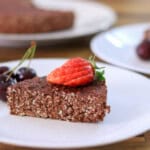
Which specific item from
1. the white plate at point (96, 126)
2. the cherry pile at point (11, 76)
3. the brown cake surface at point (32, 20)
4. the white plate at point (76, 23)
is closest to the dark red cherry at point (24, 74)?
the cherry pile at point (11, 76)

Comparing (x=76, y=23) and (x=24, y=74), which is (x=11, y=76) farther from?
(x=76, y=23)

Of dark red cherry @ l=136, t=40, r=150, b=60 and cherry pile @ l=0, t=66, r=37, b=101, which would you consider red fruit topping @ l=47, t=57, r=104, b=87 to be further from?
dark red cherry @ l=136, t=40, r=150, b=60

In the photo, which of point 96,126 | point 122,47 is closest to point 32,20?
point 122,47

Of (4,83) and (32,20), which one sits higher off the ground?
(4,83)

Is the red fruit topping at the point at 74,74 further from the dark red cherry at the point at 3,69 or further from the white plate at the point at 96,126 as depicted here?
the dark red cherry at the point at 3,69

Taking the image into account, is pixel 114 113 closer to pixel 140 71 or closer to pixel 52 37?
pixel 140 71

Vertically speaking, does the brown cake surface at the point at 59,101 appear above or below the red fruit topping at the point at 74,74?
below
